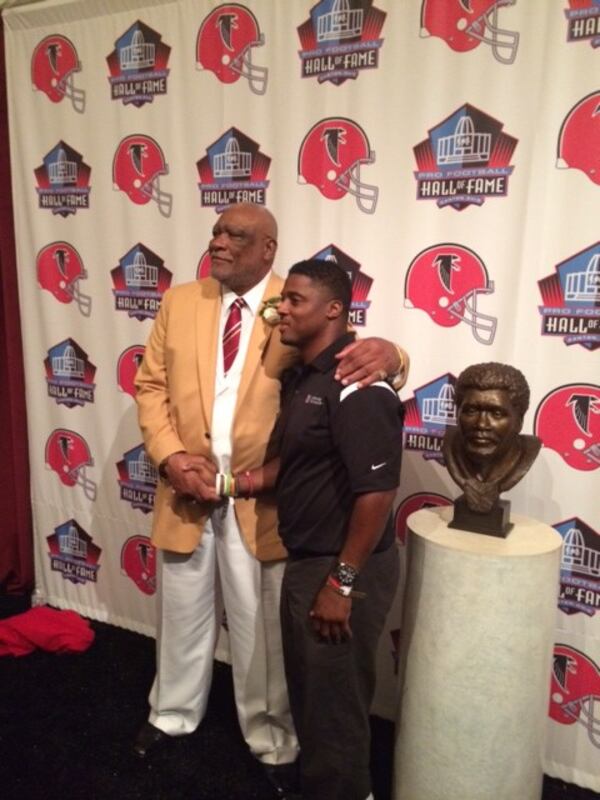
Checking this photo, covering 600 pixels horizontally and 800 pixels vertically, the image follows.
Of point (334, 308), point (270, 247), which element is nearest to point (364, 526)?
point (334, 308)

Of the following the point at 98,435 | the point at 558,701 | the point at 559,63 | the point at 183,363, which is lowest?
the point at 558,701

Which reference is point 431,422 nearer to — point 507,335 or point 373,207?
point 507,335

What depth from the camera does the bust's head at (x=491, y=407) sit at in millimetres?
1598

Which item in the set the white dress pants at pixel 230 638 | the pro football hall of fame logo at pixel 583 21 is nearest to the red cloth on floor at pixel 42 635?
the white dress pants at pixel 230 638

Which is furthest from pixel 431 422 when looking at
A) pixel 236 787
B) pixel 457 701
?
pixel 236 787

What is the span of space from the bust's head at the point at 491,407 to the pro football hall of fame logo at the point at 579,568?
1.85ft

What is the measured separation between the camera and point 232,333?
74.3 inches

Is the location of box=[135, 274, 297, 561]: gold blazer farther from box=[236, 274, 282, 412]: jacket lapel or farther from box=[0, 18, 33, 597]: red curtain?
box=[0, 18, 33, 597]: red curtain

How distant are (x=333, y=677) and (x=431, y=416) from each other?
96 cm

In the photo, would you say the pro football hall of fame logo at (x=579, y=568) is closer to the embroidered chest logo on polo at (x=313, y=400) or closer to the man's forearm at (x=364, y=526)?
the man's forearm at (x=364, y=526)

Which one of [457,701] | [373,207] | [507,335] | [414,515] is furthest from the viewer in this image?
[373,207]

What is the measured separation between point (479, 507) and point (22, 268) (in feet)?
7.64

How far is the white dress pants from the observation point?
1.92 m

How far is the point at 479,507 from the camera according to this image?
5.45ft
